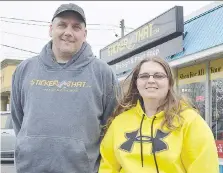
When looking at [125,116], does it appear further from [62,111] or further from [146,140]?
[62,111]

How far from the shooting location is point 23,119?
2.72 meters

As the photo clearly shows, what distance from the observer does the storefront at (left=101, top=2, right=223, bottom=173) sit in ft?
22.4

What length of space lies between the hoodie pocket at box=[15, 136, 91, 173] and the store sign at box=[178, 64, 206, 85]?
5.52 m

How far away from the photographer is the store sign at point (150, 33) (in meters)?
7.87

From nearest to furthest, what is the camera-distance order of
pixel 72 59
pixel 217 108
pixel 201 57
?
pixel 72 59 < pixel 201 57 < pixel 217 108

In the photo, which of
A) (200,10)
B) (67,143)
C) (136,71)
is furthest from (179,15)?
(67,143)

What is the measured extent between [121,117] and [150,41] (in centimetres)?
653

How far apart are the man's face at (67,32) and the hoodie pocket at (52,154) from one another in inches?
25.3

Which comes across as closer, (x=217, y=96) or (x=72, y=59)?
(x=72, y=59)

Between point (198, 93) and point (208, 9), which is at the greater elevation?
point (208, 9)

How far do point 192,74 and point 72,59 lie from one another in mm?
5680

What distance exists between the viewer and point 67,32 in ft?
8.63

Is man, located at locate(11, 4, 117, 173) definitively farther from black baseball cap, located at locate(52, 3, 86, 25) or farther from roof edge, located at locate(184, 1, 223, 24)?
roof edge, located at locate(184, 1, 223, 24)

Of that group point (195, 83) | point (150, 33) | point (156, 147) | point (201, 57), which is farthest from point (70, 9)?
point (150, 33)
